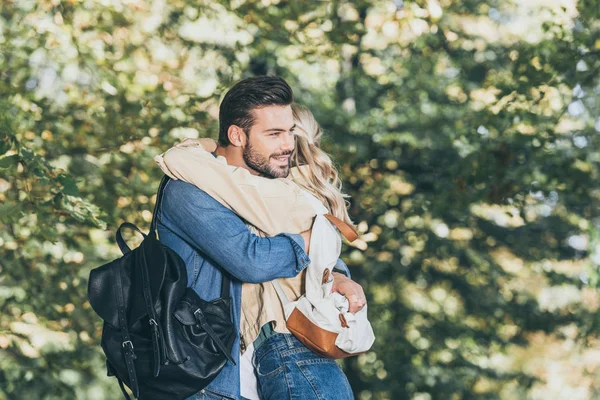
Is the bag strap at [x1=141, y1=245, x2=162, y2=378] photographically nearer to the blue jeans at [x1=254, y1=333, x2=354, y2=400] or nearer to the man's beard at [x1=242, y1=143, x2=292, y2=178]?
the blue jeans at [x1=254, y1=333, x2=354, y2=400]

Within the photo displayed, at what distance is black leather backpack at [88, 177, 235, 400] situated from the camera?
2496mm

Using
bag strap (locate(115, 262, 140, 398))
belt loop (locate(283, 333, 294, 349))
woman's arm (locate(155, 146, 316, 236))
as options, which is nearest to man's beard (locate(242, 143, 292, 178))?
woman's arm (locate(155, 146, 316, 236))

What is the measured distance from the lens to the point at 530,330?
9797mm

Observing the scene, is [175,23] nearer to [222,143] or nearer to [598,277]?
[598,277]

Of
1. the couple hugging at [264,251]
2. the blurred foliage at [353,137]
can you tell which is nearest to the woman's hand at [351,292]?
the couple hugging at [264,251]

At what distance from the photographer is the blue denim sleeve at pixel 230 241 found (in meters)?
2.60

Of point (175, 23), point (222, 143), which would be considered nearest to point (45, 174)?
point (222, 143)

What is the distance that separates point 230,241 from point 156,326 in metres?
0.32

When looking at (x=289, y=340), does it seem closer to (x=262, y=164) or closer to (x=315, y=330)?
(x=315, y=330)

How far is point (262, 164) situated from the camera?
288cm

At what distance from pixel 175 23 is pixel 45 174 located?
12.2 ft

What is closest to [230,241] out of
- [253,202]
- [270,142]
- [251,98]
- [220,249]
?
[220,249]

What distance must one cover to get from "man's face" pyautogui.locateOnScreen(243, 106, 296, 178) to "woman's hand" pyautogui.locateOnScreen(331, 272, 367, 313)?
0.38 metres

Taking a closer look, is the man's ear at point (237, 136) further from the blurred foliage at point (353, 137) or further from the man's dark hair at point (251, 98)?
the blurred foliage at point (353, 137)
